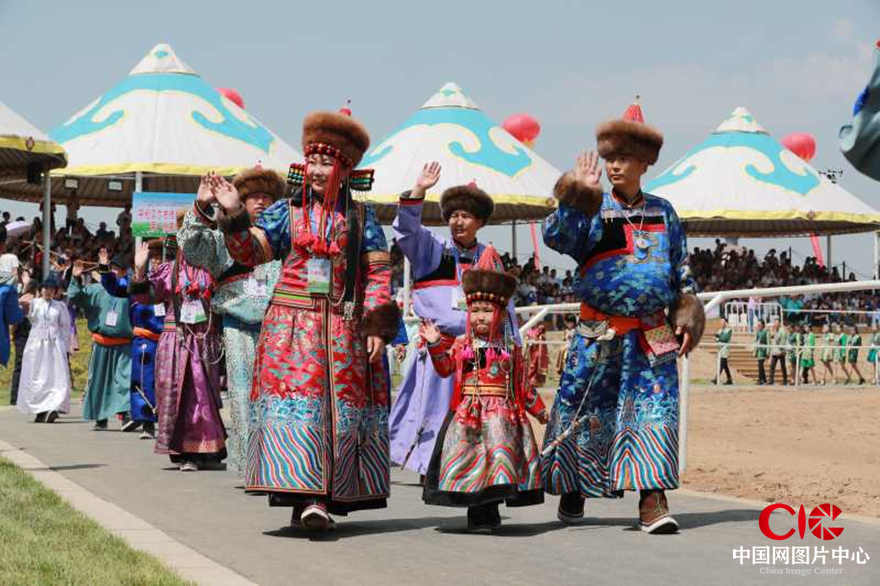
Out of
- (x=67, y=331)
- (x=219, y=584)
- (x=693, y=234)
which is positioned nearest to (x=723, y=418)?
(x=67, y=331)

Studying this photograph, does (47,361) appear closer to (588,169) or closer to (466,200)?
(466,200)

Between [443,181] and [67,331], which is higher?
[443,181]

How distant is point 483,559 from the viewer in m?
6.37

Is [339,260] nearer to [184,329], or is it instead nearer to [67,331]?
[184,329]

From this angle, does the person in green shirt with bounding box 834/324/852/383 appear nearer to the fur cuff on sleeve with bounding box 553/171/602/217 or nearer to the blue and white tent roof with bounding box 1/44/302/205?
the blue and white tent roof with bounding box 1/44/302/205

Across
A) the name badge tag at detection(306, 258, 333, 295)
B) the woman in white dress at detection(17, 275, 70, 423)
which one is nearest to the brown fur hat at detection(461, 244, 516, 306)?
the name badge tag at detection(306, 258, 333, 295)

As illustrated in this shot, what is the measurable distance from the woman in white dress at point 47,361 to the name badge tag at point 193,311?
5938 mm

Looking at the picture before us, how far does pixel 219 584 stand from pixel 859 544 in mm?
2893

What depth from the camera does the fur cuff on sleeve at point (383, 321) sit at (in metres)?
7.35

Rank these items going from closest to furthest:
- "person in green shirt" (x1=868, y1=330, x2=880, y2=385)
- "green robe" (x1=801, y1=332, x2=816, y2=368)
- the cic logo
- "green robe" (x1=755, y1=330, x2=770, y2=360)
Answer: the cic logo → "person in green shirt" (x1=868, y1=330, x2=880, y2=385) → "green robe" (x1=801, y1=332, x2=816, y2=368) → "green robe" (x1=755, y1=330, x2=770, y2=360)

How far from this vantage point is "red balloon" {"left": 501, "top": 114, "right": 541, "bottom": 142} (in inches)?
1945

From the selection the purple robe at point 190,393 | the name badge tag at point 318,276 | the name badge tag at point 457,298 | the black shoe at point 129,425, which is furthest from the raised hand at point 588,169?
the black shoe at point 129,425

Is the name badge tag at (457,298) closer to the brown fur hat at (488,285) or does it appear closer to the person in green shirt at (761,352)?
the brown fur hat at (488,285)

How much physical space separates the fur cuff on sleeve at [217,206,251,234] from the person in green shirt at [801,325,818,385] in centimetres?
2058
